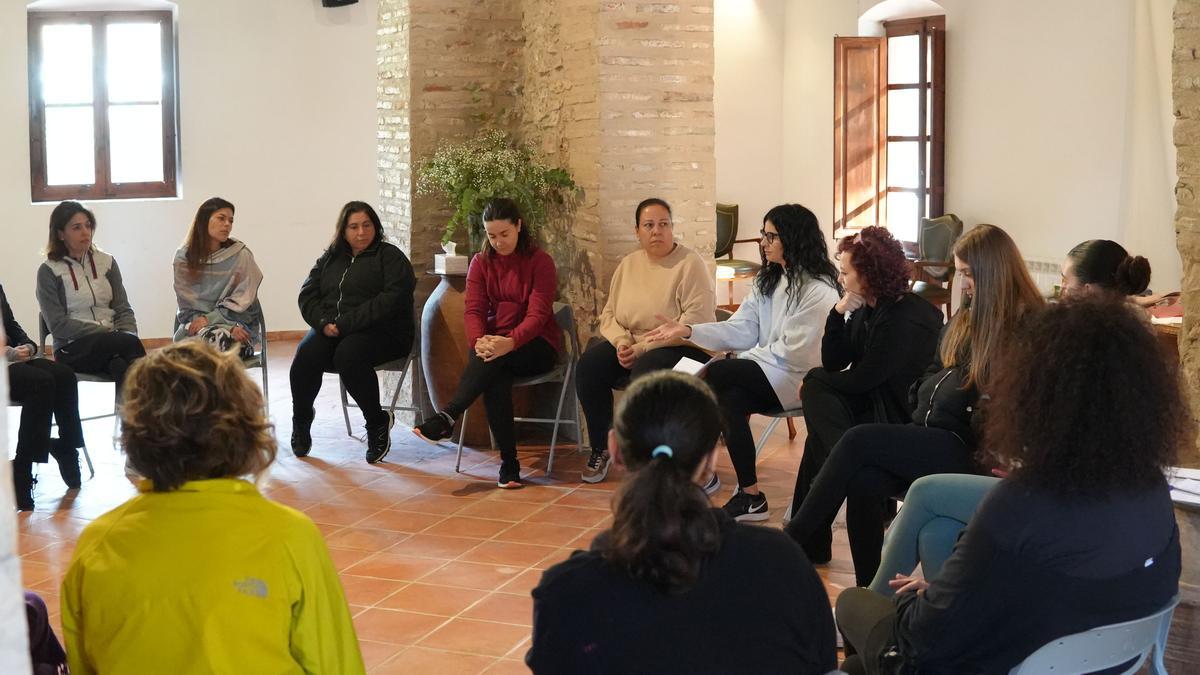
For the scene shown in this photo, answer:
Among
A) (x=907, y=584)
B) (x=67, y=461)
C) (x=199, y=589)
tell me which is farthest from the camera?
(x=67, y=461)

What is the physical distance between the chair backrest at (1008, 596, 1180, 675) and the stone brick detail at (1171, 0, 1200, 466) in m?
1.91

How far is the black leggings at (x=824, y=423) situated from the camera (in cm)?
457

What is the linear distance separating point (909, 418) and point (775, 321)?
961 millimetres

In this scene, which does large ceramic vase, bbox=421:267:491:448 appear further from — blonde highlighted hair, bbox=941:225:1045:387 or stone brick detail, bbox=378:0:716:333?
blonde highlighted hair, bbox=941:225:1045:387

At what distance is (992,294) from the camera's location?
3807 mm

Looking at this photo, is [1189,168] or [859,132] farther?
[859,132]

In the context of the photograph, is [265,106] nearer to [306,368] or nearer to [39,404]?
[306,368]

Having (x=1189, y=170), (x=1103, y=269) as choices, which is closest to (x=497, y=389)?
(x=1103, y=269)

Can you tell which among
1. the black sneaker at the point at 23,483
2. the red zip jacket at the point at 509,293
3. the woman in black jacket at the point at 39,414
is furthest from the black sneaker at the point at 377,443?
the black sneaker at the point at 23,483

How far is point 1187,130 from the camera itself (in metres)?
4.10

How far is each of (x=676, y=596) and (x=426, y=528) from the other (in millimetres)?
3431

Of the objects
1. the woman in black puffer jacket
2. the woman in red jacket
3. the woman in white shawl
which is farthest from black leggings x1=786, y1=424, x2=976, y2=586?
the woman in white shawl

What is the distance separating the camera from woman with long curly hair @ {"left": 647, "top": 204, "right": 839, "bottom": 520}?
5168 mm

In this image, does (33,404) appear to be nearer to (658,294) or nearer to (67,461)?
(67,461)
